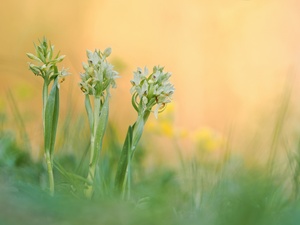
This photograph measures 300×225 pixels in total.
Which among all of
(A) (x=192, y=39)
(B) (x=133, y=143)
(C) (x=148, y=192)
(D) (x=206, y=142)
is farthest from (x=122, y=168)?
(A) (x=192, y=39)

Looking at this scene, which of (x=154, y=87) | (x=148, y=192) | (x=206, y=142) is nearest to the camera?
(x=154, y=87)

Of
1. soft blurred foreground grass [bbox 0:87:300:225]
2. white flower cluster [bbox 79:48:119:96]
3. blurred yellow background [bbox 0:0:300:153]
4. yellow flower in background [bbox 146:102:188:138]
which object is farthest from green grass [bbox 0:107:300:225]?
blurred yellow background [bbox 0:0:300:153]

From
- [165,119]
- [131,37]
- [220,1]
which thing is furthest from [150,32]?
[165,119]

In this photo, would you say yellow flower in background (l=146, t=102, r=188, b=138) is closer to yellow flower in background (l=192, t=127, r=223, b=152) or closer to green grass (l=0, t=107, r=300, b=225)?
yellow flower in background (l=192, t=127, r=223, b=152)

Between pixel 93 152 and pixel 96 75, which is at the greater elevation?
pixel 96 75

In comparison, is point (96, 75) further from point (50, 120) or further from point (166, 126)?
point (166, 126)

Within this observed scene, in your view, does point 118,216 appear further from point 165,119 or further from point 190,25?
point 190,25
